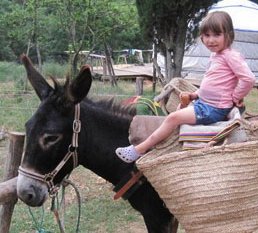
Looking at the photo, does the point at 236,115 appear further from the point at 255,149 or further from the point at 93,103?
the point at 93,103

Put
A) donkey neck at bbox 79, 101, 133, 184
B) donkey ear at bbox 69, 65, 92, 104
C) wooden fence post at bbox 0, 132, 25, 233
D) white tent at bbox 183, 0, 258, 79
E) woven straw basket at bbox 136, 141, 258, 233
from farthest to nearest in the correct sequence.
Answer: white tent at bbox 183, 0, 258, 79 → wooden fence post at bbox 0, 132, 25, 233 → donkey neck at bbox 79, 101, 133, 184 → donkey ear at bbox 69, 65, 92, 104 → woven straw basket at bbox 136, 141, 258, 233

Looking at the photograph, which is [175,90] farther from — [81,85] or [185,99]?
[81,85]

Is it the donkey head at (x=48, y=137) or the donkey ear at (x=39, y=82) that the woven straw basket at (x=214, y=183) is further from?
the donkey ear at (x=39, y=82)

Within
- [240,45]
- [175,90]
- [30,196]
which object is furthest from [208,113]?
[240,45]

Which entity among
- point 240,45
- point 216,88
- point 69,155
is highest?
point 216,88

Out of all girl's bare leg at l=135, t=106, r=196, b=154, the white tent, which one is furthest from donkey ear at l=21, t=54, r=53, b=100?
the white tent

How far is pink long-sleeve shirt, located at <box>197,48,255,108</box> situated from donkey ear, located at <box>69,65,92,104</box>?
24.7 inches

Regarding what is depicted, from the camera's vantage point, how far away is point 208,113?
2428mm

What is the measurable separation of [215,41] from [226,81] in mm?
220

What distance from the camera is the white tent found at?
15461 millimetres

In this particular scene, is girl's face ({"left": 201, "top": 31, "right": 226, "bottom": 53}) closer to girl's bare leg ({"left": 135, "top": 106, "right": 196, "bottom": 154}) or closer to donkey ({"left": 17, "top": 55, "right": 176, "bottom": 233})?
girl's bare leg ({"left": 135, "top": 106, "right": 196, "bottom": 154})

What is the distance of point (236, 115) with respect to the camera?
2.30m

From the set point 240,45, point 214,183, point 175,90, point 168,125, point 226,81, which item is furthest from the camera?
point 240,45

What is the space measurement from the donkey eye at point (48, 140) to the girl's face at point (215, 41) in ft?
3.09
